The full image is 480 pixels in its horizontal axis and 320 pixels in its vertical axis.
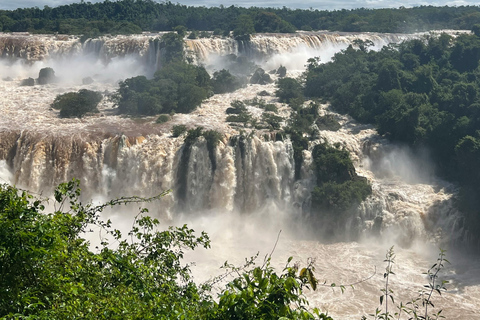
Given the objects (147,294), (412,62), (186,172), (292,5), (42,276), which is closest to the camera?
(42,276)

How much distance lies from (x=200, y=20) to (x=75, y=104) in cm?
2725

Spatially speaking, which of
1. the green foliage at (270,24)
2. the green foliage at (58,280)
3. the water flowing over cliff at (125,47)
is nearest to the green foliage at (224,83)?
the water flowing over cliff at (125,47)

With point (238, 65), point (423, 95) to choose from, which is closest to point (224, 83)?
point (238, 65)

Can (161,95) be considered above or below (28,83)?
above

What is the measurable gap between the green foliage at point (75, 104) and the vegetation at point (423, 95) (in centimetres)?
1310

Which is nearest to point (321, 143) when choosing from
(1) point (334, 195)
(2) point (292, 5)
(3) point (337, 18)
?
(1) point (334, 195)

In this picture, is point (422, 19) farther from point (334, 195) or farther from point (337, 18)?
point (334, 195)

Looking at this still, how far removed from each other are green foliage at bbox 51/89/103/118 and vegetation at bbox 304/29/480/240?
13.1 meters

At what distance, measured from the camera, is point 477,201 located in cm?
2381

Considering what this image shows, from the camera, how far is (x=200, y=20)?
54.5 metres

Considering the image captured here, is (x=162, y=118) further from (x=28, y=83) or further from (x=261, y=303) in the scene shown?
(x=261, y=303)

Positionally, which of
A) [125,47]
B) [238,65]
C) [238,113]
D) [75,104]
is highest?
[125,47]

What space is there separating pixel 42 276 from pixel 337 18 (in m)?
55.7

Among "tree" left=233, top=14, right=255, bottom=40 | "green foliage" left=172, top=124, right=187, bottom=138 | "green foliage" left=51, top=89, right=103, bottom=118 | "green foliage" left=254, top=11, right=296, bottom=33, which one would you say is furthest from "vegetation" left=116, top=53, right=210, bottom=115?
"green foliage" left=254, top=11, right=296, bottom=33
